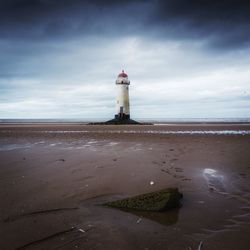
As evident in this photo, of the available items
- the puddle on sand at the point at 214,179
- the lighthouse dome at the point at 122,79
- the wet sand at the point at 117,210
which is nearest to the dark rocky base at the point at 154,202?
the wet sand at the point at 117,210

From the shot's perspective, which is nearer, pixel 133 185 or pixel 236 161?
pixel 133 185

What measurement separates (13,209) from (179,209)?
2.57 m

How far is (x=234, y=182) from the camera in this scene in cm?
551

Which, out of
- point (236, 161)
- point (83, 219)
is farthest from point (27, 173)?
point (236, 161)

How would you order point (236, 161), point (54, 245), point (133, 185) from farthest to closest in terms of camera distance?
point (236, 161) → point (133, 185) → point (54, 245)

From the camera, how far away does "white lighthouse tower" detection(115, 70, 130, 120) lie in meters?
37.5

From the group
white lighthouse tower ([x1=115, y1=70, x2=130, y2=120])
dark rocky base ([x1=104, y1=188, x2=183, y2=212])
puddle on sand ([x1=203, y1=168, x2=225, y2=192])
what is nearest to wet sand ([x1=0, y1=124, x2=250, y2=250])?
puddle on sand ([x1=203, y1=168, x2=225, y2=192])

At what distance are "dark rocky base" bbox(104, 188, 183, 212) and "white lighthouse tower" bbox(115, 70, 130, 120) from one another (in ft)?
109

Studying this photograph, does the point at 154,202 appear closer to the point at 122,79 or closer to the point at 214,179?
the point at 214,179

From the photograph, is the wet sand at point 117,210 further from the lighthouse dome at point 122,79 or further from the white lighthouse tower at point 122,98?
the lighthouse dome at point 122,79

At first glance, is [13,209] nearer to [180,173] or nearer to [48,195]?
[48,195]

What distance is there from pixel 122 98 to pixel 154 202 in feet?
112

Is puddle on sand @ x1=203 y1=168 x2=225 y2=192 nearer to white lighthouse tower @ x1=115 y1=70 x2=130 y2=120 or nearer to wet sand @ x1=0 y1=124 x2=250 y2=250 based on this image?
wet sand @ x1=0 y1=124 x2=250 y2=250

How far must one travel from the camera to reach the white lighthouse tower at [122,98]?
123 ft
